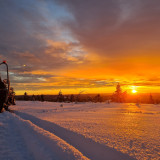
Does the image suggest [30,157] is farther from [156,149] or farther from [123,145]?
[156,149]

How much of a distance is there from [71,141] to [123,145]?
1.74 meters

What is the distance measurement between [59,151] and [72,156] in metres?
0.45

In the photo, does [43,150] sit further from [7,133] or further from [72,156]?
[7,133]

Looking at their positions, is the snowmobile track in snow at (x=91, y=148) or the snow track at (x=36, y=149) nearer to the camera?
the snow track at (x=36, y=149)

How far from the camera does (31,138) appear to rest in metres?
4.70

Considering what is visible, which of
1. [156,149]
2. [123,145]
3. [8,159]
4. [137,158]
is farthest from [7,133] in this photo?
[156,149]

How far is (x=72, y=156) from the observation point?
126 inches

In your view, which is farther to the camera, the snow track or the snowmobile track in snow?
the snowmobile track in snow

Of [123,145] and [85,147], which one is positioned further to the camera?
[85,147]

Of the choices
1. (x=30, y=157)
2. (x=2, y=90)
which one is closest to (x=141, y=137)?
(x=30, y=157)

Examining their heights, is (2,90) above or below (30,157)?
above

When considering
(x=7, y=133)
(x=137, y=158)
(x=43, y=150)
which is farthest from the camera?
(x=7, y=133)

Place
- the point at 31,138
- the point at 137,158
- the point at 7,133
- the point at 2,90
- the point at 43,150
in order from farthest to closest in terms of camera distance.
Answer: the point at 2,90
the point at 7,133
the point at 31,138
the point at 43,150
the point at 137,158

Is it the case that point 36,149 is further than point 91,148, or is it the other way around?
point 91,148
